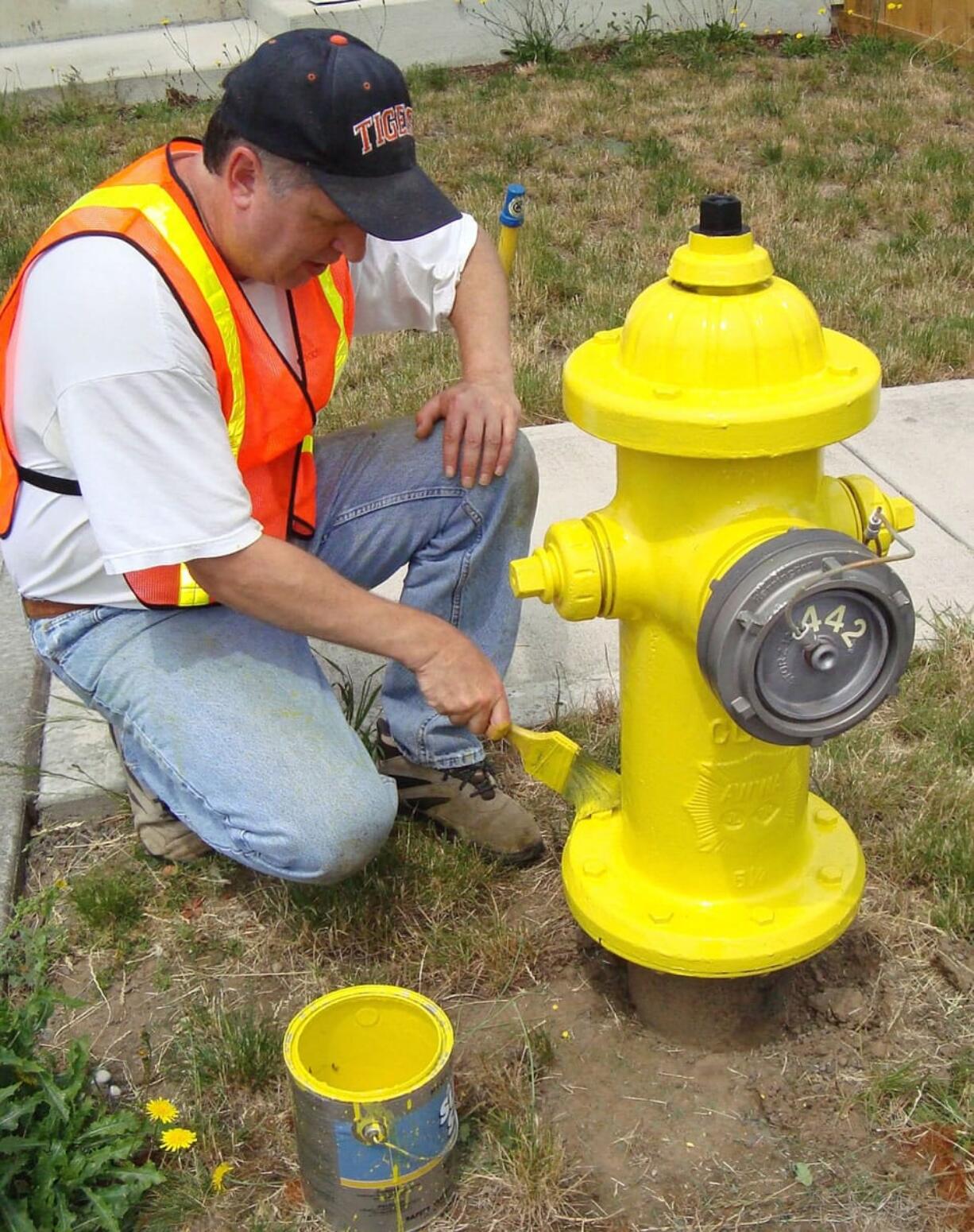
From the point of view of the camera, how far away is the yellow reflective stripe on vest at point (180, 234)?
6.68ft

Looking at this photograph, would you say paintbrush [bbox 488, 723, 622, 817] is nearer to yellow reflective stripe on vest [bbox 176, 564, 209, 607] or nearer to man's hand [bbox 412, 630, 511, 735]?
man's hand [bbox 412, 630, 511, 735]

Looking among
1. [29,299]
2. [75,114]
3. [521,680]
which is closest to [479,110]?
[75,114]

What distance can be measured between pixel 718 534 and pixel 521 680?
1.30 m

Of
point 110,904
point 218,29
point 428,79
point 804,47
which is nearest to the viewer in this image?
point 110,904

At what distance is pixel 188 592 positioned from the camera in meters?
2.28

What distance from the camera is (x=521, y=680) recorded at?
3043 mm

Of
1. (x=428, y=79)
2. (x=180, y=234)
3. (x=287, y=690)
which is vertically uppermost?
(x=180, y=234)

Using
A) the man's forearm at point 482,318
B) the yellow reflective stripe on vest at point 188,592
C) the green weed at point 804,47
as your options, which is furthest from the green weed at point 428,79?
the yellow reflective stripe on vest at point 188,592

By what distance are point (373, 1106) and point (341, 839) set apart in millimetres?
531

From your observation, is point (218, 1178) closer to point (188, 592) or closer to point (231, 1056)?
point (231, 1056)

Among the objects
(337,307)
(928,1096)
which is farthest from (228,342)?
(928,1096)

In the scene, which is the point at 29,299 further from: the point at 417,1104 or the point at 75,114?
the point at 75,114

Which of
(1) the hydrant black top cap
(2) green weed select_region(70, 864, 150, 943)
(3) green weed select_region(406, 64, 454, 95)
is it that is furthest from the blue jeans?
(3) green weed select_region(406, 64, 454, 95)

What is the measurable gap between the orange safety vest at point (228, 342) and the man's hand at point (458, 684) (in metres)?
0.47
